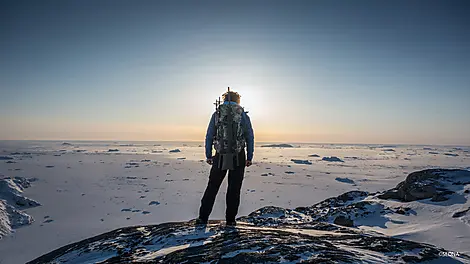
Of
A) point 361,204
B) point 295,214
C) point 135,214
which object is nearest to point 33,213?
point 135,214

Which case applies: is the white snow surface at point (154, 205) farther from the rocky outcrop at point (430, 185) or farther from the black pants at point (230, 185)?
the black pants at point (230, 185)

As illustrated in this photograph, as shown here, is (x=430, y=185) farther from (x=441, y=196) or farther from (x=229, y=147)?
(x=229, y=147)

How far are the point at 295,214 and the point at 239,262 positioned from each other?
12.7 metres

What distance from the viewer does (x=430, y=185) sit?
14.1 meters

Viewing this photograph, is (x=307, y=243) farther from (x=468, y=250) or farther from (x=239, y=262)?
(x=468, y=250)

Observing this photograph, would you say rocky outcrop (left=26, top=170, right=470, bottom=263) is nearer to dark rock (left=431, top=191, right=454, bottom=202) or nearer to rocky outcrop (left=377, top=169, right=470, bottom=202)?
dark rock (left=431, top=191, right=454, bottom=202)

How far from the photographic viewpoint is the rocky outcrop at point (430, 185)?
13508 mm

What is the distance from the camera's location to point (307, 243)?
12.5 feet

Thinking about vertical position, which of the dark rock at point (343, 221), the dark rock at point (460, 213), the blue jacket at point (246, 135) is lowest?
the dark rock at point (343, 221)

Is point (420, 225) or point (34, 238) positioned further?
point (34, 238)

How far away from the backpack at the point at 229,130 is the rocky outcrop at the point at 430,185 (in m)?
13.0

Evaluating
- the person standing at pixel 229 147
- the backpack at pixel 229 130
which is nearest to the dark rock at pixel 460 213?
the person standing at pixel 229 147

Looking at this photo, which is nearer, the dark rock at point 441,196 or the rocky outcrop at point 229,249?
the rocky outcrop at point 229,249

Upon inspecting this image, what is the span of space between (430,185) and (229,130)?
14317 millimetres
